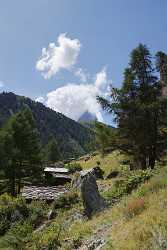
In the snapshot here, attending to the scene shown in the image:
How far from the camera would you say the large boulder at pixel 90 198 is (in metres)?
20.6

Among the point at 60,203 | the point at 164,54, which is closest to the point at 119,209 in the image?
the point at 60,203

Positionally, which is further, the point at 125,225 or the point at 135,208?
the point at 135,208

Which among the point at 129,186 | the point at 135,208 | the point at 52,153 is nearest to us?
the point at 135,208

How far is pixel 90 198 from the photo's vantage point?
68.4 feet

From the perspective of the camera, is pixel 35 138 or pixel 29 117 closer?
pixel 35 138

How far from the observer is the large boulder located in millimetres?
20594

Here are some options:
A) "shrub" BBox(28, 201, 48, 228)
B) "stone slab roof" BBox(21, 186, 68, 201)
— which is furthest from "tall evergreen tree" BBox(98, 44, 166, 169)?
"shrub" BBox(28, 201, 48, 228)

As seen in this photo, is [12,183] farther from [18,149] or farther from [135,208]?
[135,208]

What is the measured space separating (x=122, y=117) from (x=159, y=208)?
1969 cm

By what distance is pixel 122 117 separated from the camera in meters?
32.5

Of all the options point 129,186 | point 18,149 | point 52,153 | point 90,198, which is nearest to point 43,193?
point 129,186

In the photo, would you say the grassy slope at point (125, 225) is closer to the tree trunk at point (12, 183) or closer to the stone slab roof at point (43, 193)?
the stone slab roof at point (43, 193)

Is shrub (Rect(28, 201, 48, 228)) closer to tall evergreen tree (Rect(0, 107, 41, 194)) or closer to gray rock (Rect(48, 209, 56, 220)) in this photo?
gray rock (Rect(48, 209, 56, 220))

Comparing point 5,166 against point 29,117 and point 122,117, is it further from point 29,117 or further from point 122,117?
point 122,117
